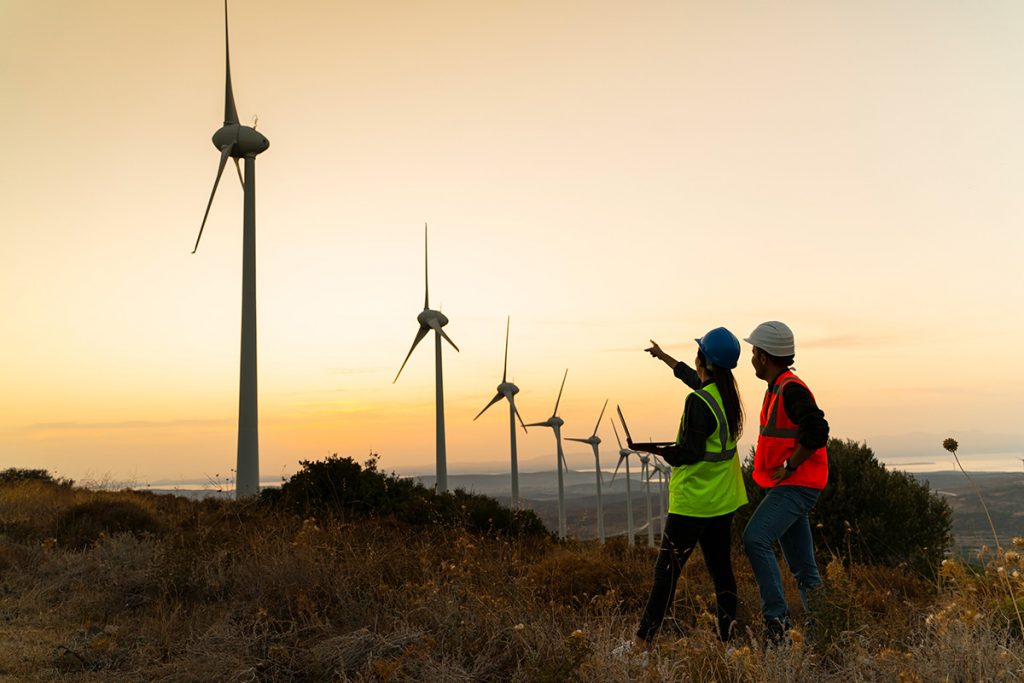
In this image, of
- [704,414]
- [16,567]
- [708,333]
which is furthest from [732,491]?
[16,567]

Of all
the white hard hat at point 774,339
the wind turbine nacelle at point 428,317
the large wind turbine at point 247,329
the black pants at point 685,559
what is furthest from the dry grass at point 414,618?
the wind turbine nacelle at point 428,317

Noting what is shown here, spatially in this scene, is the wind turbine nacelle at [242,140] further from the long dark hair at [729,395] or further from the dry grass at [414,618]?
the long dark hair at [729,395]

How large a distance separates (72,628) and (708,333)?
19.1ft

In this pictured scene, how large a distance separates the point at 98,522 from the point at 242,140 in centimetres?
1504

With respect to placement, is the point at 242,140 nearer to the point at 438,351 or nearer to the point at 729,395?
the point at 438,351

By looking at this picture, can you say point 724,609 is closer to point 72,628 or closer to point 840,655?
point 840,655

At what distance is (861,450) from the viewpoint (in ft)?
38.8

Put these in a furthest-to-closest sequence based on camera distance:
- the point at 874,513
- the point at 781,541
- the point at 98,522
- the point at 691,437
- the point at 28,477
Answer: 1. the point at 28,477
2. the point at 98,522
3. the point at 874,513
4. the point at 781,541
5. the point at 691,437

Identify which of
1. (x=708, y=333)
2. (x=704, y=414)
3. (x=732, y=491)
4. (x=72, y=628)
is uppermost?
(x=708, y=333)

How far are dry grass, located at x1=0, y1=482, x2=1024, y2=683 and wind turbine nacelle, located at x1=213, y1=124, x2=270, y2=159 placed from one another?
16.1 m

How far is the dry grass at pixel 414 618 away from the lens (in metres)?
3.91

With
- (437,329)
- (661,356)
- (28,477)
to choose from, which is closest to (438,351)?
(437,329)

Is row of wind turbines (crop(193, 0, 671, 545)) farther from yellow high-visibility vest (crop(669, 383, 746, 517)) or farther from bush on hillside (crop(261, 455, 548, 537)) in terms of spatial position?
yellow high-visibility vest (crop(669, 383, 746, 517))

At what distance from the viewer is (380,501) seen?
12.3m
